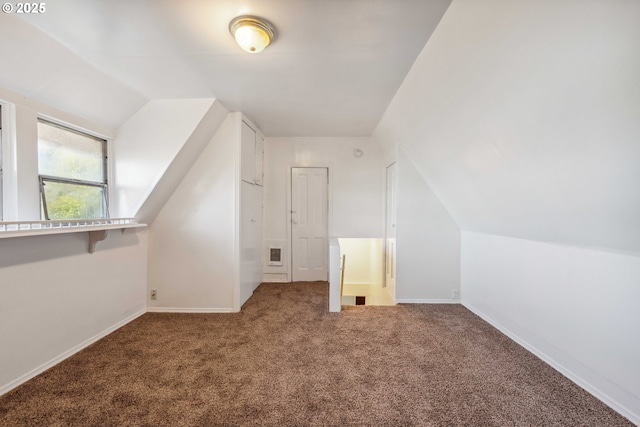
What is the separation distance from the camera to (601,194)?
1.39 meters

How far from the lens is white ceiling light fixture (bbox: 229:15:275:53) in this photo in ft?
4.93

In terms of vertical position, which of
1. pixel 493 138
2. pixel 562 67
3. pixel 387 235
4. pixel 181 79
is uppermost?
pixel 181 79

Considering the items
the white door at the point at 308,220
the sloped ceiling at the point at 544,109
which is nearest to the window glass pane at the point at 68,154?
the white door at the point at 308,220

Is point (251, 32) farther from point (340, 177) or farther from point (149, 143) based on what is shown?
point (340, 177)

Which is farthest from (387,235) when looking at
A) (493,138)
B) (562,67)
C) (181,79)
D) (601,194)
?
(181,79)

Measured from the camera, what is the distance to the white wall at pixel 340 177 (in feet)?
13.4

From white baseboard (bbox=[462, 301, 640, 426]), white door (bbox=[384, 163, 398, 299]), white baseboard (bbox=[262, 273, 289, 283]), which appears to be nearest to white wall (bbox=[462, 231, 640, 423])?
white baseboard (bbox=[462, 301, 640, 426])

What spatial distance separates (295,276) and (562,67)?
12.3 feet

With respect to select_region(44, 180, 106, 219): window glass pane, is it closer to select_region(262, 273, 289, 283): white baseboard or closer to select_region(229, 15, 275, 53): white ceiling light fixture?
select_region(229, 15, 275, 53): white ceiling light fixture

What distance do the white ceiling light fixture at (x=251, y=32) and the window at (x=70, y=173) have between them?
177 cm

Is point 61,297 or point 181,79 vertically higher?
point 181,79

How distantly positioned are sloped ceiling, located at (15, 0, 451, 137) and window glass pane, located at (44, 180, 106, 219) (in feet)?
2.65

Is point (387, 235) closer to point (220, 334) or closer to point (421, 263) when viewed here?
point (421, 263)

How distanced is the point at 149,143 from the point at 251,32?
177 centimetres
